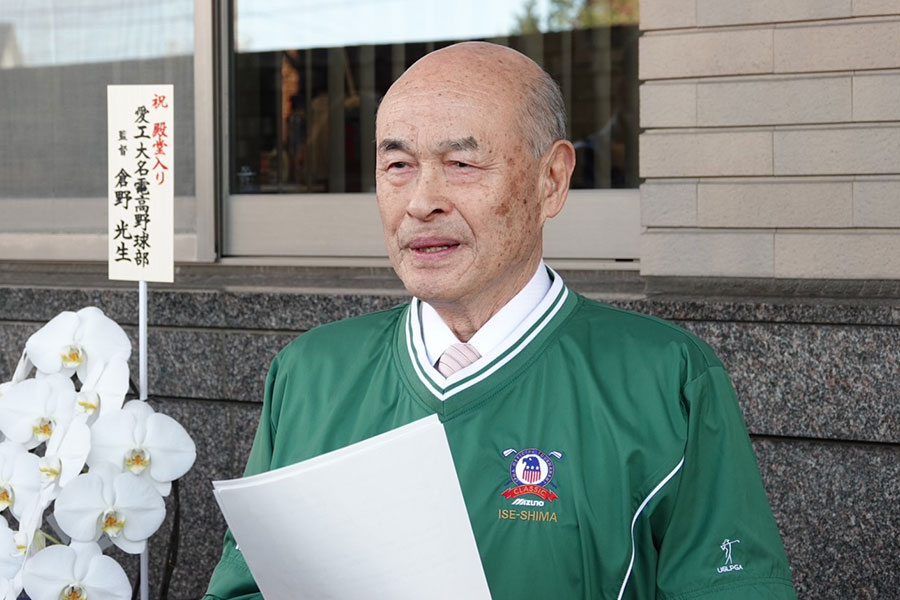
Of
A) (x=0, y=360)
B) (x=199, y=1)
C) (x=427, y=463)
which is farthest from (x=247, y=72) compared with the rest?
(x=427, y=463)

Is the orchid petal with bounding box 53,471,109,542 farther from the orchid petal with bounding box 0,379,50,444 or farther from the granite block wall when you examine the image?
the granite block wall

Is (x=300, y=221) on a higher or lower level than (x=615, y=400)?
higher

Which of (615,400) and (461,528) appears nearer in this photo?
(461,528)

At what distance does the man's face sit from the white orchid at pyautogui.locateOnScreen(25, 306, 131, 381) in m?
1.44

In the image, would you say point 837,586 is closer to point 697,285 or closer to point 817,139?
point 697,285

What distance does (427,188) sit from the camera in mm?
2086

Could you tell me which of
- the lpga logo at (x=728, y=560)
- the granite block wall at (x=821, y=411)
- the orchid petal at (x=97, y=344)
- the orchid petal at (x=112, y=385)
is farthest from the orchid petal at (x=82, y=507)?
the granite block wall at (x=821, y=411)

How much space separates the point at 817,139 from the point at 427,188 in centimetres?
222

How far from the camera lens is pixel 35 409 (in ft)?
10.6

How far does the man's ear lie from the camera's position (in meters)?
2.23

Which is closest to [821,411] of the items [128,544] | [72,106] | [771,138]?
[771,138]

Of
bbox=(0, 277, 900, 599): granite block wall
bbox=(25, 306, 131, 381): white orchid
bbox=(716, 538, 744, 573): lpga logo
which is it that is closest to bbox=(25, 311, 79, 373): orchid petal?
bbox=(25, 306, 131, 381): white orchid

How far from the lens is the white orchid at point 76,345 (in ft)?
10.9

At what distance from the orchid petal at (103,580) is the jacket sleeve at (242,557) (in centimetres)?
86
